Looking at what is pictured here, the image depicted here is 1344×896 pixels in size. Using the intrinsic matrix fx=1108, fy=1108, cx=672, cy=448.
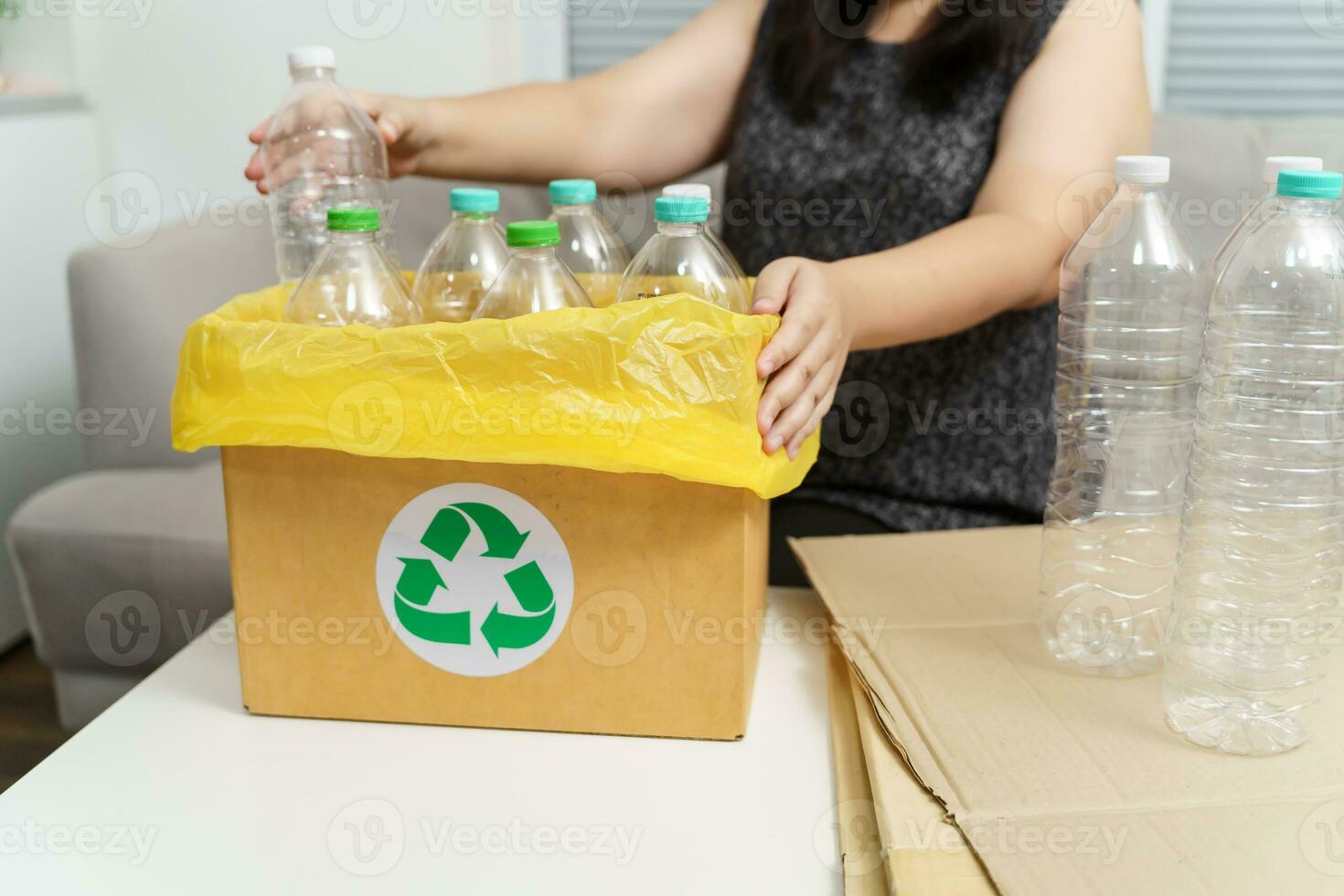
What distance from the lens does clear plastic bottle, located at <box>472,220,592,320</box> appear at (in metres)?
0.78

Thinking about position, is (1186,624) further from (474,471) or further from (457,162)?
(457,162)

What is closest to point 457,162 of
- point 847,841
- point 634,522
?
point 634,522

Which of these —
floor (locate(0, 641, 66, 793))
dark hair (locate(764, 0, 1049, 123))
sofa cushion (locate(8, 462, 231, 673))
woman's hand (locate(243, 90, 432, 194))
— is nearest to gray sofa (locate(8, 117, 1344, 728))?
sofa cushion (locate(8, 462, 231, 673))

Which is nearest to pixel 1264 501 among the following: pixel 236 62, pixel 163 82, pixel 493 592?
pixel 493 592

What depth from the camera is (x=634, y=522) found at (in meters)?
0.73

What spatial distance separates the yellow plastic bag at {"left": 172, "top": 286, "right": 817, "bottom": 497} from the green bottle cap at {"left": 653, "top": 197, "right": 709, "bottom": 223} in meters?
0.08

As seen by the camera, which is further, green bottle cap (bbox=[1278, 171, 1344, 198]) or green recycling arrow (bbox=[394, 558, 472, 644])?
green recycling arrow (bbox=[394, 558, 472, 644])

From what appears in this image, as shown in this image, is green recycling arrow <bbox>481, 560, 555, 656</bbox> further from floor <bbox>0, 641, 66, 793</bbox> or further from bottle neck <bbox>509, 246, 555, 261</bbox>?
floor <bbox>0, 641, 66, 793</bbox>

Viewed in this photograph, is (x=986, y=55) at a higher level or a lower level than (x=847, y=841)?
higher

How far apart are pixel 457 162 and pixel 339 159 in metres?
0.16

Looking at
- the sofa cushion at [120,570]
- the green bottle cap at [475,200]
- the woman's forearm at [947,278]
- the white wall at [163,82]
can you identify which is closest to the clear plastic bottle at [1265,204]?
the woman's forearm at [947,278]

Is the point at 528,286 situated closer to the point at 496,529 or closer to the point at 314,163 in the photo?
the point at 496,529

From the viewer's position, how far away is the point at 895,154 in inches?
47.6

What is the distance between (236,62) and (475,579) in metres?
2.05
